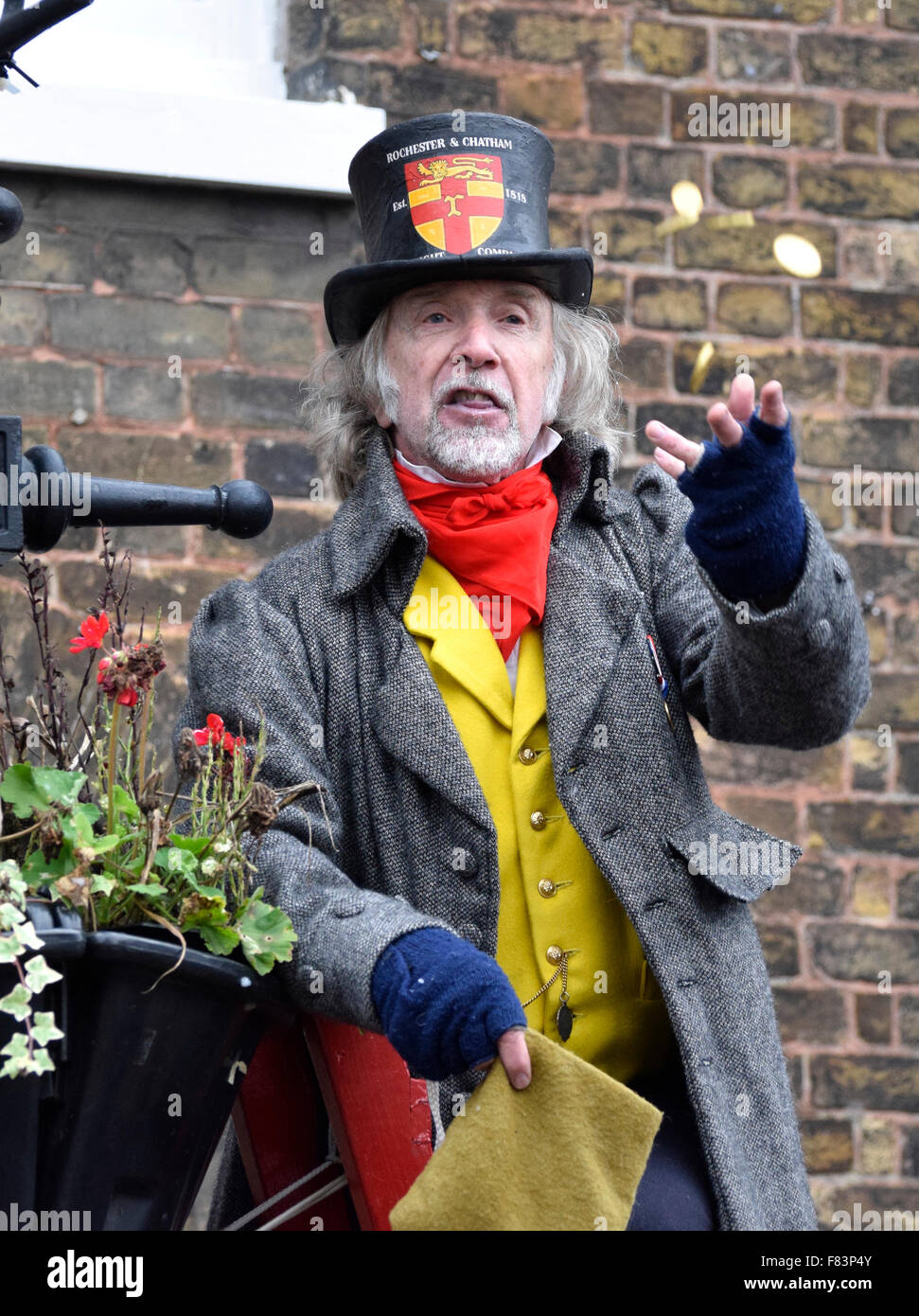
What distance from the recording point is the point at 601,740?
221cm

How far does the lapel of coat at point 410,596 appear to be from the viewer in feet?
7.10

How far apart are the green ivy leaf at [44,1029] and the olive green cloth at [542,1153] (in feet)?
1.15

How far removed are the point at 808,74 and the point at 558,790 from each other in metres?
2.34

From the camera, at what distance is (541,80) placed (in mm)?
3799

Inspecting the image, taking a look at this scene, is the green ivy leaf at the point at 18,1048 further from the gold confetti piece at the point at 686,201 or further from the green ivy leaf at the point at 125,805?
the gold confetti piece at the point at 686,201

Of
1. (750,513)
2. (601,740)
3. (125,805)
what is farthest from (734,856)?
(125,805)

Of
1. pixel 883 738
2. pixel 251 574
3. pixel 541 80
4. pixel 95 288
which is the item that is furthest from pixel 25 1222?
pixel 541 80

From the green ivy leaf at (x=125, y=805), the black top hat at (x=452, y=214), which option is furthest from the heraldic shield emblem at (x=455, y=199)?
the green ivy leaf at (x=125, y=805)

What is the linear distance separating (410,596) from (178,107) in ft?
5.63

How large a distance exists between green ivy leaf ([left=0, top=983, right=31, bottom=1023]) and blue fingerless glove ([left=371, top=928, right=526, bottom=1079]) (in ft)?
1.17

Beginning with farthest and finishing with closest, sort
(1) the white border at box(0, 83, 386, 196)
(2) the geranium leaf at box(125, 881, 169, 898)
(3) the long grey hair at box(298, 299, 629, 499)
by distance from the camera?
(1) the white border at box(0, 83, 386, 196) → (3) the long grey hair at box(298, 299, 629, 499) → (2) the geranium leaf at box(125, 881, 169, 898)

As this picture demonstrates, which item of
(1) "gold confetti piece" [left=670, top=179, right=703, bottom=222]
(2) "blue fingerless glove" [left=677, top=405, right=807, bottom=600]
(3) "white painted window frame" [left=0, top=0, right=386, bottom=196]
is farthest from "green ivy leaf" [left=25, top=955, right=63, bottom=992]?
(1) "gold confetti piece" [left=670, top=179, right=703, bottom=222]

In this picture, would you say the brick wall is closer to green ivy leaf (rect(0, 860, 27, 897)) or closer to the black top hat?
the black top hat

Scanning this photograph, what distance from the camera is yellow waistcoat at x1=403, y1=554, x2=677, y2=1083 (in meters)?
2.16
